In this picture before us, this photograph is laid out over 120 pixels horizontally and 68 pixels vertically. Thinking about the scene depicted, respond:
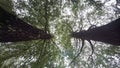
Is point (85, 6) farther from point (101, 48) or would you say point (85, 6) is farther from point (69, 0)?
point (101, 48)

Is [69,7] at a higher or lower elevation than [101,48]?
higher

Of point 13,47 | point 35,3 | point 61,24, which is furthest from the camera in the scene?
point 61,24

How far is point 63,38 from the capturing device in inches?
412

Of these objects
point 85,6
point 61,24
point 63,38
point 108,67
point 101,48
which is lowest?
point 108,67

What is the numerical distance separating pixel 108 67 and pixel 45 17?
4207mm

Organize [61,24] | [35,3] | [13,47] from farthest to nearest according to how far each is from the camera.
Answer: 1. [61,24]
2. [13,47]
3. [35,3]

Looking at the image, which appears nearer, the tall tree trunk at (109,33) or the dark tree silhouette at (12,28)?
the tall tree trunk at (109,33)

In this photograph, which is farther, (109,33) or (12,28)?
(12,28)

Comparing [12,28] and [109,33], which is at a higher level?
[12,28]

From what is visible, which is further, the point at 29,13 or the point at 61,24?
the point at 61,24

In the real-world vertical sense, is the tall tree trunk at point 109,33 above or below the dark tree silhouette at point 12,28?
below

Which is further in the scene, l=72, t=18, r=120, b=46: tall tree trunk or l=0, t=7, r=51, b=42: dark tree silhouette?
l=0, t=7, r=51, b=42: dark tree silhouette

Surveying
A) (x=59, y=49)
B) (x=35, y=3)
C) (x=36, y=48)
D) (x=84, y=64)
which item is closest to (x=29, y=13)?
(x=35, y=3)

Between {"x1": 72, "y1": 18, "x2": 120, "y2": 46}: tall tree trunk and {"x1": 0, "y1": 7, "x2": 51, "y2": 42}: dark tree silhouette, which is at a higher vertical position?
{"x1": 0, "y1": 7, "x2": 51, "y2": 42}: dark tree silhouette
